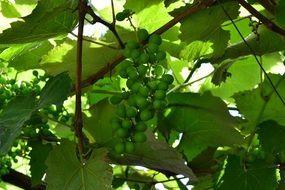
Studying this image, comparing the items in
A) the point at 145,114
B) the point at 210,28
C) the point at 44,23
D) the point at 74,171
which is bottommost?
the point at 74,171

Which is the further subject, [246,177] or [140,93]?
[246,177]

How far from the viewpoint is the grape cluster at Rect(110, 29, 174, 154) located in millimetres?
991

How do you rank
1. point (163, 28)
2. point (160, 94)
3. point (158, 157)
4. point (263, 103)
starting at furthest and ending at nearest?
point (263, 103) < point (158, 157) < point (163, 28) < point (160, 94)

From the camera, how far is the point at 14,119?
99 centimetres

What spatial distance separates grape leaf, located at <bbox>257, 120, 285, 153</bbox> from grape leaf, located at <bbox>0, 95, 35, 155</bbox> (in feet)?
1.67

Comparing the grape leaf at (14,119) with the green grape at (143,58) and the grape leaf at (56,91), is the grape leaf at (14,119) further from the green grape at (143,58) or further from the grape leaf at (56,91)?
the green grape at (143,58)

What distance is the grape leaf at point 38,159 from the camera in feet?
4.40

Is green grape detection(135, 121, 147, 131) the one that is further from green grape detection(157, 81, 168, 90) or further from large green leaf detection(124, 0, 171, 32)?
large green leaf detection(124, 0, 171, 32)

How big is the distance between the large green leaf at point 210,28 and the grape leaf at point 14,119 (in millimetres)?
347

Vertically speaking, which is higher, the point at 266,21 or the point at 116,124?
the point at 266,21

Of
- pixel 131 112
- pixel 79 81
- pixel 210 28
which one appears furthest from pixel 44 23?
pixel 210 28

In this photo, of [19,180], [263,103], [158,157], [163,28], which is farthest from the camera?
[19,180]

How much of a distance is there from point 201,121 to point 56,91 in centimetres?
45

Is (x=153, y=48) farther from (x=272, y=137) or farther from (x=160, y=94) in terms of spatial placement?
(x=272, y=137)
